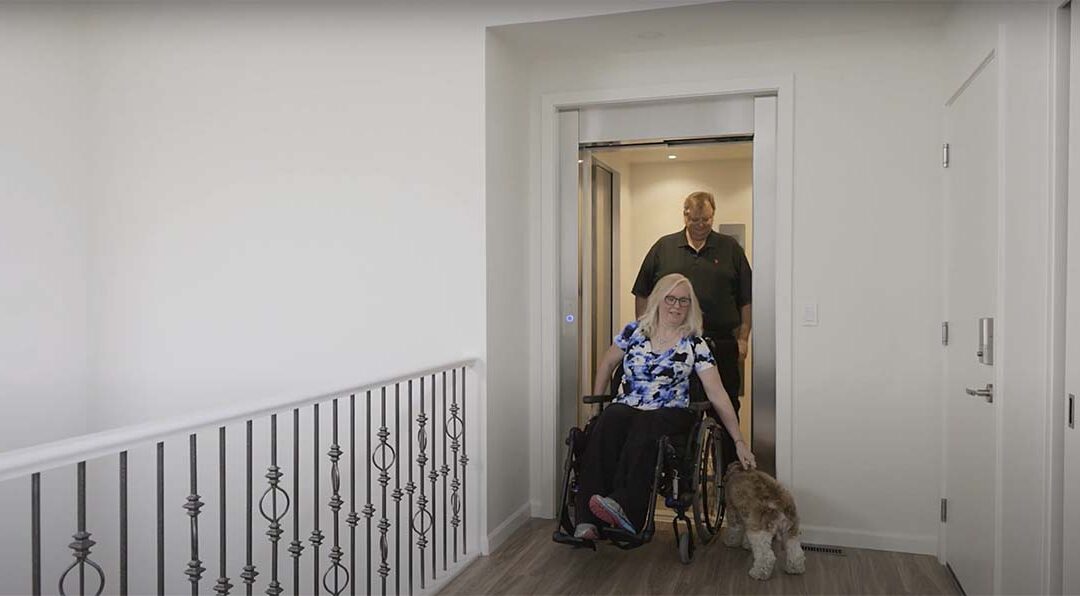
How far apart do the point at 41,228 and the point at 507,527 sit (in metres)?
2.53

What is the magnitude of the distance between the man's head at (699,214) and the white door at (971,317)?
0.98 m

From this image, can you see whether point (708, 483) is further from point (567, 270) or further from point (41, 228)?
point (41, 228)

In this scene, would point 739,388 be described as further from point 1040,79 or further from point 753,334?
point 1040,79

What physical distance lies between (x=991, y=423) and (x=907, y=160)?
1289 mm

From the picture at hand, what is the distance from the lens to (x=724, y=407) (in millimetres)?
3457

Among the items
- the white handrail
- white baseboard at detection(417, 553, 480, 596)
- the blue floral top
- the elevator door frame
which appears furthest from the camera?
the elevator door frame

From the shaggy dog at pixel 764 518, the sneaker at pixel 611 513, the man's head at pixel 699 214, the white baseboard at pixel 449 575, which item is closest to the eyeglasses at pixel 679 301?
the man's head at pixel 699 214

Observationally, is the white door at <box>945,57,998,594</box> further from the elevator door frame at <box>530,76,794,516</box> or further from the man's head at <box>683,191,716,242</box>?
the man's head at <box>683,191,716,242</box>

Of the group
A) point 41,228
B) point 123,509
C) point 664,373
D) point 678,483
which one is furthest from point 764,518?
point 41,228

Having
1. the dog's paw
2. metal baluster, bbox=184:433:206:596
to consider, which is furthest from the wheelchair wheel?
metal baluster, bbox=184:433:206:596

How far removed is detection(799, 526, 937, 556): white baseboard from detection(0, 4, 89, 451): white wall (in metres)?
3.44

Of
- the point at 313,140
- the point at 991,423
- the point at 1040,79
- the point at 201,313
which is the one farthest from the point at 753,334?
the point at 201,313

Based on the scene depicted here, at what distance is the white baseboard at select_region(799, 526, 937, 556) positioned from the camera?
3.50 metres

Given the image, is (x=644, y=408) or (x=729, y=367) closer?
(x=644, y=408)
